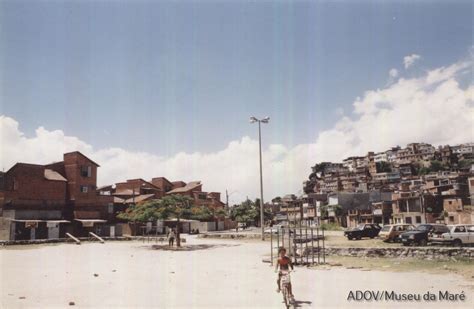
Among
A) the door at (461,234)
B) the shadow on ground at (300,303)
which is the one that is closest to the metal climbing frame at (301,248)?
the shadow on ground at (300,303)

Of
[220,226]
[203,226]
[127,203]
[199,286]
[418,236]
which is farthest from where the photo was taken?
[220,226]

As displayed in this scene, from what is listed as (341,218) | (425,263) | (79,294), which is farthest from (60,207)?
(341,218)

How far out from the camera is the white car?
2702 centimetres

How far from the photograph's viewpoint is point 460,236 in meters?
27.2

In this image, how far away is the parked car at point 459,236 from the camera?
88.7ft

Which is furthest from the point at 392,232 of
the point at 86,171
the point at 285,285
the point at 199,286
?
the point at 86,171

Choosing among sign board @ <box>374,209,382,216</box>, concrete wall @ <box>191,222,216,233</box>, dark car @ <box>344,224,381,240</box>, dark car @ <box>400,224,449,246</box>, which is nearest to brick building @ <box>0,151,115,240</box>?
concrete wall @ <box>191,222,216,233</box>

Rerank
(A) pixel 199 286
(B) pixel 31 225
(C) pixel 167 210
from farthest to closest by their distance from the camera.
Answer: (B) pixel 31 225 → (C) pixel 167 210 → (A) pixel 199 286

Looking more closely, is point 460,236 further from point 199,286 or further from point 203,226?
point 203,226

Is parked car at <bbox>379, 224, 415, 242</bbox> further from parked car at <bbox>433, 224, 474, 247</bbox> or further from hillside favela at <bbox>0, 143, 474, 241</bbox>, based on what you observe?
hillside favela at <bbox>0, 143, 474, 241</bbox>

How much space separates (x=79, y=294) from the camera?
1388 cm

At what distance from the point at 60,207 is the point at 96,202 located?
5.91 meters

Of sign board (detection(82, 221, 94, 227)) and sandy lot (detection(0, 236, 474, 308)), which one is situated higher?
sign board (detection(82, 221, 94, 227))

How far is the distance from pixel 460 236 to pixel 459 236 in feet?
0.22
